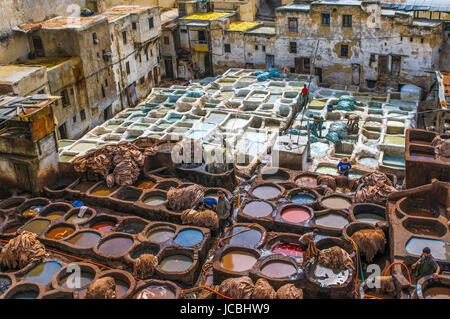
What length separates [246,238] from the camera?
1844 cm

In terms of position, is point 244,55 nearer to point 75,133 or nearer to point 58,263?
point 75,133

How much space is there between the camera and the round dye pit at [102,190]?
869 inches

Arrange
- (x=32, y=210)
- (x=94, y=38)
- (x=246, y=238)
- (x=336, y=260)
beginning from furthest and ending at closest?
(x=94, y=38), (x=32, y=210), (x=246, y=238), (x=336, y=260)

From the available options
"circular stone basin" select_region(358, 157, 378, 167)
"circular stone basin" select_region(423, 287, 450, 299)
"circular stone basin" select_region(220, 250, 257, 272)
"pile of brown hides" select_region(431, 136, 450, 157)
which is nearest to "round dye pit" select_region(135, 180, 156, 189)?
"circular stone basin" select_region(220, 250, 257, 272)

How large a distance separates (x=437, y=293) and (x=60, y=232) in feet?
44.3

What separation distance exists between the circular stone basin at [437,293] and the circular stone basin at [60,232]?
12764mm

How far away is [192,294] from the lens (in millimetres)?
16516

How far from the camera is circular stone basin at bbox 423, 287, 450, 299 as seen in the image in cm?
1456

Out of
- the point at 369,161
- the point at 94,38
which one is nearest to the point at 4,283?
the point at 369,161

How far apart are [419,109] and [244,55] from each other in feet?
44.5

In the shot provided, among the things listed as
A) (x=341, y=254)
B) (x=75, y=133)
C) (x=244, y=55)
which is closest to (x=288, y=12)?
(x=244, y=55)

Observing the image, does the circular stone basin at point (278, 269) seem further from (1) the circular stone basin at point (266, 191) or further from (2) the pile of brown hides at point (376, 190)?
(2) the pile of brown hides at point (376, 190)

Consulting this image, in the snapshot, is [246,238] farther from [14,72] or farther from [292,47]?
[292,47]

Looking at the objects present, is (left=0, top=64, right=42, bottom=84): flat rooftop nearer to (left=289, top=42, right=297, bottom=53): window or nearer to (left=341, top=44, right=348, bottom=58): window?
(left=289, top=42, right=297, bottom=53): window
